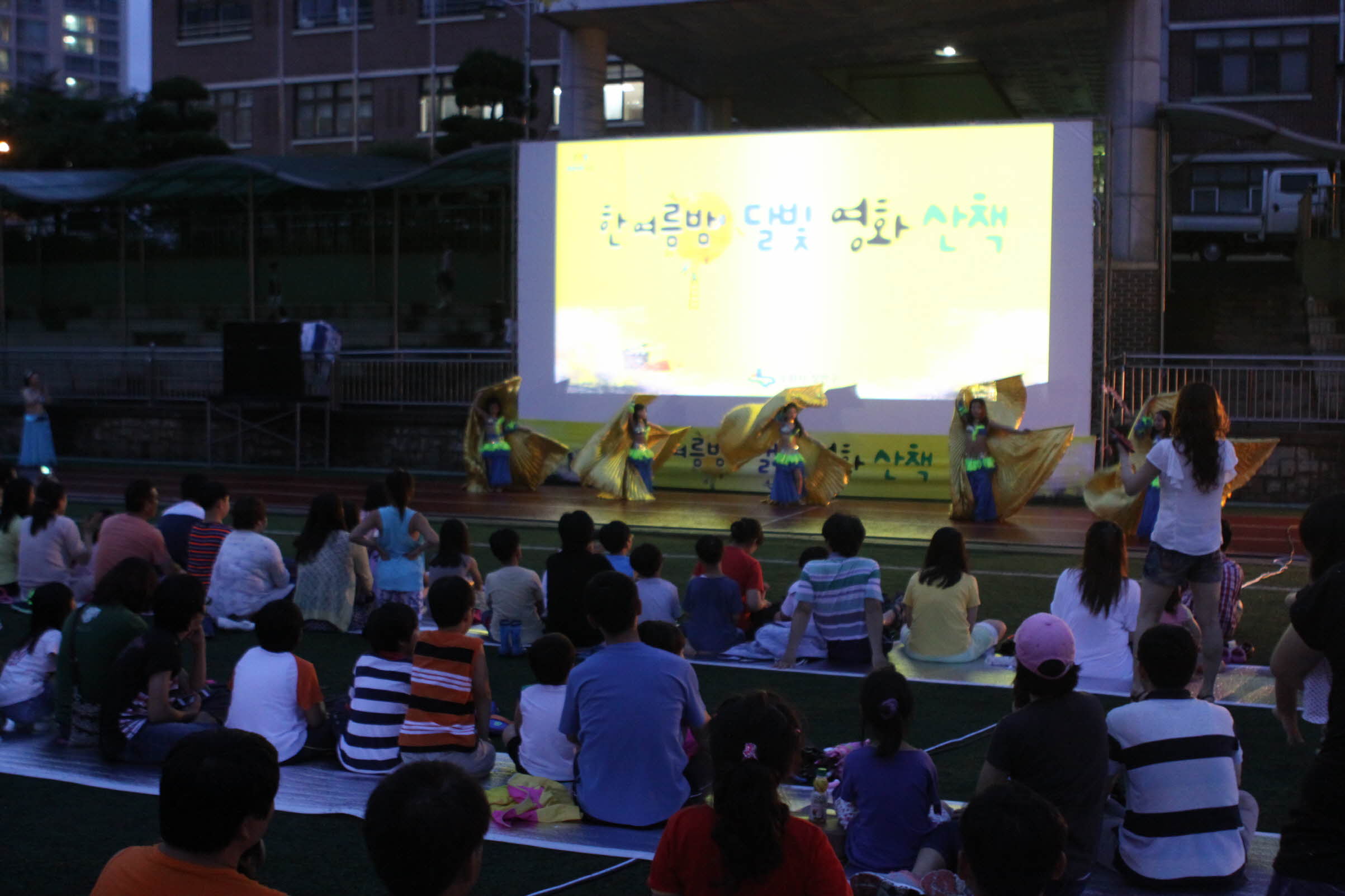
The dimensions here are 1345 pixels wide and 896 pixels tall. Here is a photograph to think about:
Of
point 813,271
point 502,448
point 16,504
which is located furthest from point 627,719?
point 502,448

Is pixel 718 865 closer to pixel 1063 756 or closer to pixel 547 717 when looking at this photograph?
pixel 1063 756

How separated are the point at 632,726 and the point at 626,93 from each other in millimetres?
32226

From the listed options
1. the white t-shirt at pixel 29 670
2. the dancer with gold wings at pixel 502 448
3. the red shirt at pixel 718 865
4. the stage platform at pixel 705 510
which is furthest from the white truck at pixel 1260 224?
the red shirt at pixel 718 865

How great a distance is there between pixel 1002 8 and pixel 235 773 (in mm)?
18851

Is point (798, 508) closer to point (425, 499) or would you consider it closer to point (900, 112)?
point (425, 499)

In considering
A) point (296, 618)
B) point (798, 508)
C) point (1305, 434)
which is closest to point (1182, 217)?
point (1305, 434)

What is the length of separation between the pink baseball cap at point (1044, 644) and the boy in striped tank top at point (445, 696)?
2.40 meters

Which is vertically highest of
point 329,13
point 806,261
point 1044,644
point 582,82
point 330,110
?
point 329,13

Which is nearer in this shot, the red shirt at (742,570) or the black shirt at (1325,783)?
the black shirt at (1325,783)

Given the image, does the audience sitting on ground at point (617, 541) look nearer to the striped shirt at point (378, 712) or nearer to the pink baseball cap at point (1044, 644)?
the striped shirt at point (378, 712)

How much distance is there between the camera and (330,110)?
1501 inches

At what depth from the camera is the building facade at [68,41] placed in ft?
362

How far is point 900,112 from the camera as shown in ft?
89.1

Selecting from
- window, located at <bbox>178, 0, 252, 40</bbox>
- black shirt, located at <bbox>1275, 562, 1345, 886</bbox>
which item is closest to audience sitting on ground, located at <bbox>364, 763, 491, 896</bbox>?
black shirt, located at <bbox>1275, 562, 1345, 886</bbox>
